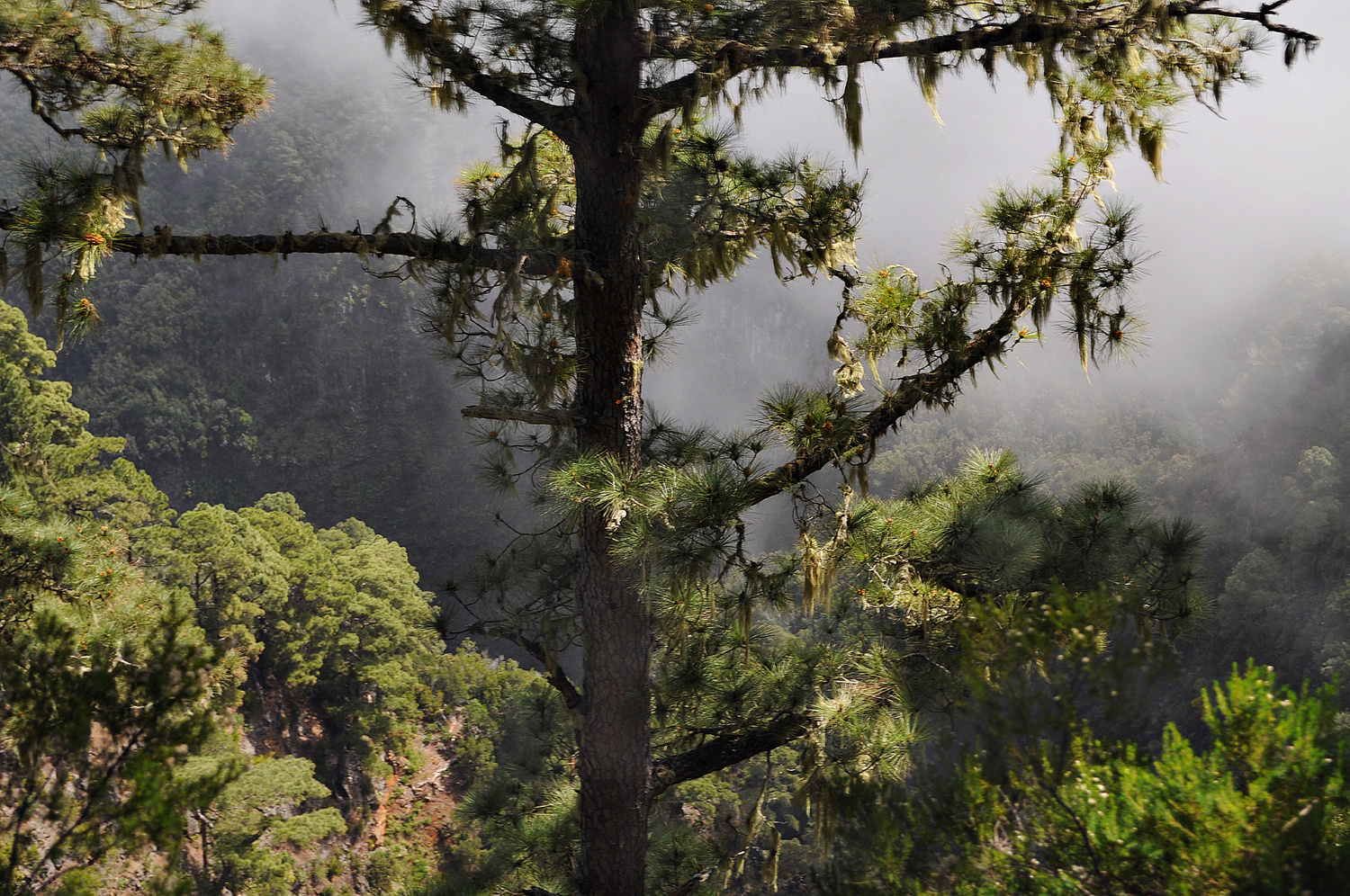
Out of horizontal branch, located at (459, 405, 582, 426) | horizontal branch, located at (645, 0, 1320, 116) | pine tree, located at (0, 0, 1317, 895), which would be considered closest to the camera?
horizontal branch, located at (645, 0, 1320, 116)

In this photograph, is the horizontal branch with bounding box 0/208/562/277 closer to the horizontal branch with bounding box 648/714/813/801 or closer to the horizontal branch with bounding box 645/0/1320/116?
the horizontal branch with bounding box 645/0/1320/116

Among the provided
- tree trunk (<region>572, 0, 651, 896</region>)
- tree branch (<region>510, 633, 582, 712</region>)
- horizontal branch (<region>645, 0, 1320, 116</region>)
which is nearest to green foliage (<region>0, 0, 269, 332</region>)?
tree trunk (<region>572, 0, 651, 896</region>)

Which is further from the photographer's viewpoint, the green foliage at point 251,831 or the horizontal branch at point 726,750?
the green foliage at point 251,831

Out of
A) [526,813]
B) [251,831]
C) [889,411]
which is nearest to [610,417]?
[889,411]

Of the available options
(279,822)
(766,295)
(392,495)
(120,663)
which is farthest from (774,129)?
(120,663)

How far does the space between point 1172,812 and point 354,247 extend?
2239 millimetres

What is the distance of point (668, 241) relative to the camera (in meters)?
2.65

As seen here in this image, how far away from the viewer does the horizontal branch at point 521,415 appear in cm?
235

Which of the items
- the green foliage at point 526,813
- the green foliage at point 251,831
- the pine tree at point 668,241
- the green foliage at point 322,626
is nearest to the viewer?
the pine tree at point 668,241

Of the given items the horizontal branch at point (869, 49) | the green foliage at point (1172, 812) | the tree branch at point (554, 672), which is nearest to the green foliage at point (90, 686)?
the tree branch at point (554, 672)

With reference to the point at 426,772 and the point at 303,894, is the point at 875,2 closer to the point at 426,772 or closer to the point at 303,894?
the point at 303,894

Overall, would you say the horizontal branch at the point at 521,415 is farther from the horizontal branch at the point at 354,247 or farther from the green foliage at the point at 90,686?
the green foliage at the point at 90,686

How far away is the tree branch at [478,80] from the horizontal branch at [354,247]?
40 centimetres

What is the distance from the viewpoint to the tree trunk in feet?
7.98
